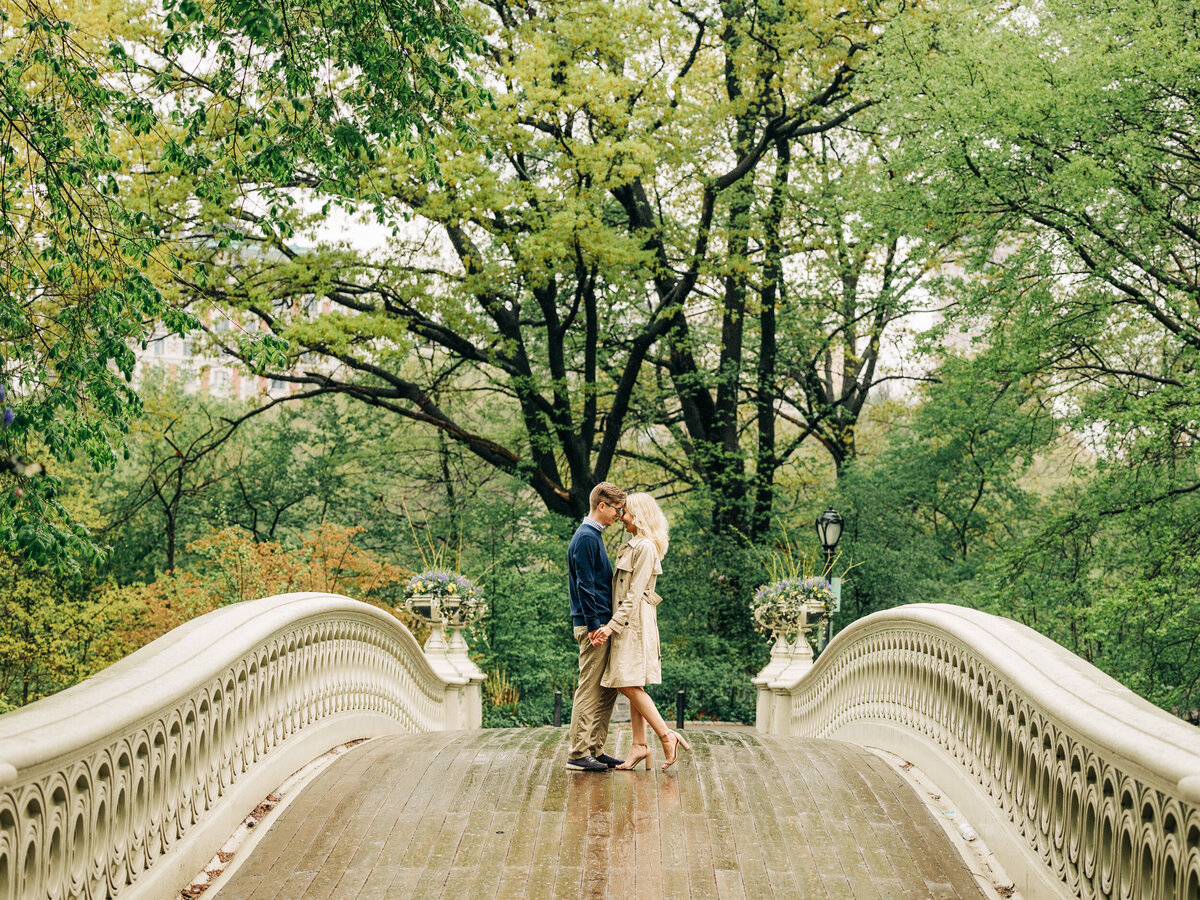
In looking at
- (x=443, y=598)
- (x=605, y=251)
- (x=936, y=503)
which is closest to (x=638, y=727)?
(x=443, y=598)

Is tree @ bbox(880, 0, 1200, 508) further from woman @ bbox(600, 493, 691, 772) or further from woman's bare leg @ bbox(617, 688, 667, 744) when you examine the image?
woman's bare leg @ bbox(617, 688, 667, 744)

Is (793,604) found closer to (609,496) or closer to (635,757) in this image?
(635,757)

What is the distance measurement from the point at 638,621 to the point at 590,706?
2.02 feet

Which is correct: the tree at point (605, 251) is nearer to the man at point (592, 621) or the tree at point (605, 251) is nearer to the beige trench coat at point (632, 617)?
the man at point (592, 621)

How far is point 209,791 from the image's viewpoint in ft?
17.6

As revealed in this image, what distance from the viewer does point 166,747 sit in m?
4.71

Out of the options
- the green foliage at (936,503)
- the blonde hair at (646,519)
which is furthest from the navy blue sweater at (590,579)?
the green foliage at (936,503)

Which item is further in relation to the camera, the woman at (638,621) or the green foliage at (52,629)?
the green foliage at (52,629)

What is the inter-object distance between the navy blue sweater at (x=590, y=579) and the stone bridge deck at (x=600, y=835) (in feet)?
3.18

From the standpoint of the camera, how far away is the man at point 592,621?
6809 millimetres

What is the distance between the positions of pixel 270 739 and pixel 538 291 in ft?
42.3

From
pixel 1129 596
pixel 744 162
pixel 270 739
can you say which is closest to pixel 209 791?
pixel 270 739

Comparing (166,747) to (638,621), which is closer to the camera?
(166,747)

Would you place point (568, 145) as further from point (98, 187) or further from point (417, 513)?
point (417, 513)
